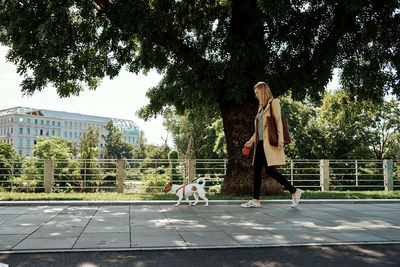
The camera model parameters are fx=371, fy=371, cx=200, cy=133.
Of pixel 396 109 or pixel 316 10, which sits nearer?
pixel 316 10

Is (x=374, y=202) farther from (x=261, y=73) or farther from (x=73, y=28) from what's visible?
(x=73, y=28)

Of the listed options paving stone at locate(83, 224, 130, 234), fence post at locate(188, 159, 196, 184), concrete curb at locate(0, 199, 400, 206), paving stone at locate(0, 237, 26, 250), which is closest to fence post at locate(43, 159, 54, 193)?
fence post at locate(188, 159, 196, 184)

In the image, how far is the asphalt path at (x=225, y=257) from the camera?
10.7 ft

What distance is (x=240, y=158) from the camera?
33.2 feet

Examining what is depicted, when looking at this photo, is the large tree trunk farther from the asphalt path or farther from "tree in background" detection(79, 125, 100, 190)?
the asphalt path

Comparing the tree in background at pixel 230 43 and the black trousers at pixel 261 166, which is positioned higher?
the tree in background at pixel 230 43

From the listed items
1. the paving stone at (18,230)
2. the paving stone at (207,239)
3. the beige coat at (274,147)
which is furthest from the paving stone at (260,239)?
Result: the paving stone at (18,230)

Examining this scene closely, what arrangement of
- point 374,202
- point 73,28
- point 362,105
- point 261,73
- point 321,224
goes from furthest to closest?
1. point 362,105
2. point 73,28
3. point 261,73
4. point 374,202
5. point 321,224

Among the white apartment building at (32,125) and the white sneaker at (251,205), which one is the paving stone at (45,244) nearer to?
the white sneaker at (251,205)

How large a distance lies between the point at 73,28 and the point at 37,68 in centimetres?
161

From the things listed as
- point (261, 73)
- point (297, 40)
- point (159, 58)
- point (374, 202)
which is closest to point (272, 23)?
point (297, 40)

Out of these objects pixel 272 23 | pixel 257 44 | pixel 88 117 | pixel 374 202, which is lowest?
pixel 374 202

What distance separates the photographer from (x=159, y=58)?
11.4 meters

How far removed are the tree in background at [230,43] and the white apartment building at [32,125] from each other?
91513 millimetres
